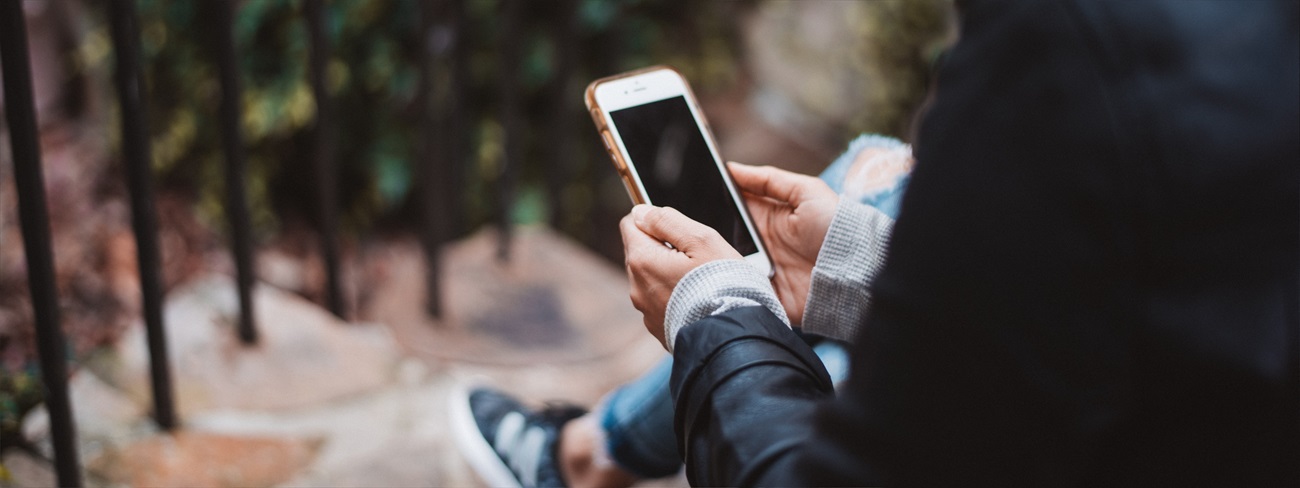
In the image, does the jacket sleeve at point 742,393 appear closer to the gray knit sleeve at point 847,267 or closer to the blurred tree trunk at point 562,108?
the gray knit sleeve at point 847,267

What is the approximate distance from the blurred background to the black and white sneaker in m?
0.06

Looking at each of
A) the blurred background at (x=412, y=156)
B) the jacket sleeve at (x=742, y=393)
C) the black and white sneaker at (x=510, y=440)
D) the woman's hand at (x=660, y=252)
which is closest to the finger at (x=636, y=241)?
the woman's hand at (x=660, y=252)

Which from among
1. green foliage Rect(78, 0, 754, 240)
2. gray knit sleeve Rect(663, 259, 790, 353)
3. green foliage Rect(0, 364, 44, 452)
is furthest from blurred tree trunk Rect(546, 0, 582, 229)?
gray knit sleeve Rect(663, 259, 790, 353)

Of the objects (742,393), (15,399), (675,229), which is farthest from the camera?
(15,399)

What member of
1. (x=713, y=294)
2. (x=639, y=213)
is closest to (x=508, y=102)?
(x=639, y=213)

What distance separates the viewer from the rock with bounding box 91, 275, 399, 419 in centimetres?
164

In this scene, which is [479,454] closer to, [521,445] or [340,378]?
[521,445]

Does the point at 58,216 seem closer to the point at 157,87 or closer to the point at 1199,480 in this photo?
the point at 157,87

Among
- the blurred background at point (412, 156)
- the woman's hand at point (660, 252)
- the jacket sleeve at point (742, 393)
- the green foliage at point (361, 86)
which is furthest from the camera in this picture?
the green foliage at point (361, 86)

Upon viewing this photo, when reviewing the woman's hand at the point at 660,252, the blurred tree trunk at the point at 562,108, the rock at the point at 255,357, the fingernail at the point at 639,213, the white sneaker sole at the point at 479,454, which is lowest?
the white sneaker sole at the point at 479,454

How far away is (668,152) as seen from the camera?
1.13 meters

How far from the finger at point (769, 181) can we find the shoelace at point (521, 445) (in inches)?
23.3

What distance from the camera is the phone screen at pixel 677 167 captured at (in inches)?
42.3

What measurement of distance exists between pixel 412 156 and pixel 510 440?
1817mm
